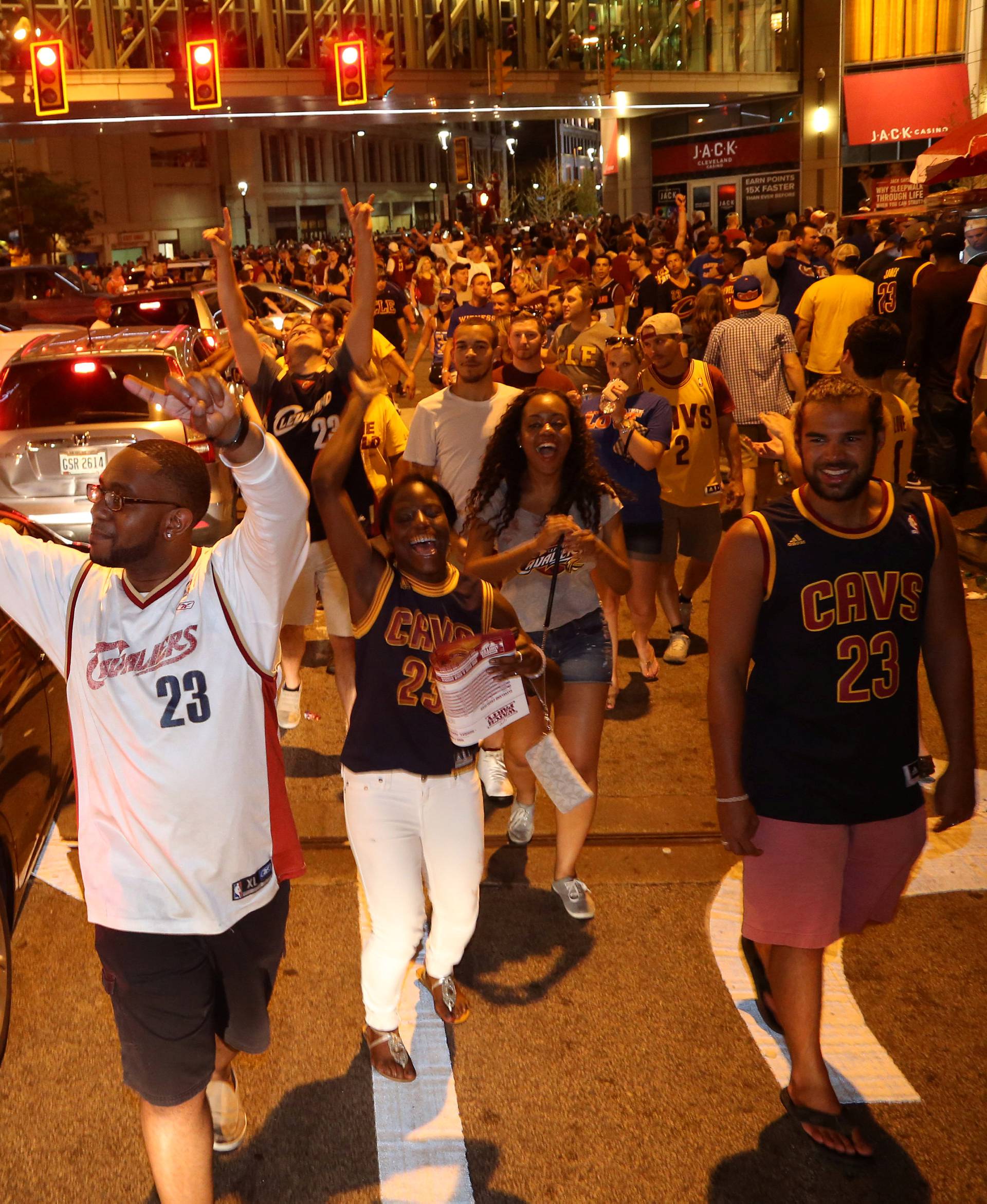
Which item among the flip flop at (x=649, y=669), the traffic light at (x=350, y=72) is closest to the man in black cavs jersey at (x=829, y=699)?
the flip flop at (x=649, y=669)

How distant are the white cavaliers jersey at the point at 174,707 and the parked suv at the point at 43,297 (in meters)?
18.3

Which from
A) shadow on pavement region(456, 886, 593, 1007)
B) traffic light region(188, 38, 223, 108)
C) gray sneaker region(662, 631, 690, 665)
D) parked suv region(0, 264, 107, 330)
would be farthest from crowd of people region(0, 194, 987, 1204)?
traffic light region(188, 38, 223, 108)

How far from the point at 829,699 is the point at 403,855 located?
131 centimetres

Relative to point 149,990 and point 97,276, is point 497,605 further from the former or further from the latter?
point 97,276

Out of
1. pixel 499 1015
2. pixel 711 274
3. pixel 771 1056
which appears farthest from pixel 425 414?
pixel 711 274

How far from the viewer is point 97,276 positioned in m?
37.7

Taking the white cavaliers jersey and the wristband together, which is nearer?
the wristband

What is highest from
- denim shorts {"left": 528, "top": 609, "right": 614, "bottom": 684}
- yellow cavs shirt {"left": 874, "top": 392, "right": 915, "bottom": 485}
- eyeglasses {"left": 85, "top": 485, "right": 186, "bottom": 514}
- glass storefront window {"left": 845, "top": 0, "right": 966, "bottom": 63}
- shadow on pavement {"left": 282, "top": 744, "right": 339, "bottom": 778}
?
glass storefront window {"left": 845, "top": 0, "right": 966, "bottom": 63}

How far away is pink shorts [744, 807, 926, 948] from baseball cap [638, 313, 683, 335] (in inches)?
168

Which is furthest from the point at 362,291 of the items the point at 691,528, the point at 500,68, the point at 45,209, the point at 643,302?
the point at 45,209

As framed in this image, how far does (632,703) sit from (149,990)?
443 cm

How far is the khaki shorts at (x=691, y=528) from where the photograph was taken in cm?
743

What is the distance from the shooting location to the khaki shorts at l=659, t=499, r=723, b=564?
7434mm

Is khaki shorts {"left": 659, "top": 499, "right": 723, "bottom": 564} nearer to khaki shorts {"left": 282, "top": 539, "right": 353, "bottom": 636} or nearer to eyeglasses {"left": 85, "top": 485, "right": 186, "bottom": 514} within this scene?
khaki shorts {"left": 282, "top": 539, "right": 353, "bottom": 636}
